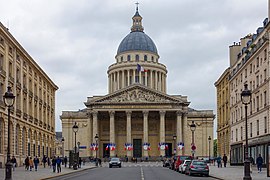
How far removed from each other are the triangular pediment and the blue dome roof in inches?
1418

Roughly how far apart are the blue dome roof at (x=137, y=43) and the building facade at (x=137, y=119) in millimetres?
1724

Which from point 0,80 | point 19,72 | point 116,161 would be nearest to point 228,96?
point 116,161

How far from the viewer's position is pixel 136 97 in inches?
4968

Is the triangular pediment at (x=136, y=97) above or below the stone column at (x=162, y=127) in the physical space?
above

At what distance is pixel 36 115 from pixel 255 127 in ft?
113

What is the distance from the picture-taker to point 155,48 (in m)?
166

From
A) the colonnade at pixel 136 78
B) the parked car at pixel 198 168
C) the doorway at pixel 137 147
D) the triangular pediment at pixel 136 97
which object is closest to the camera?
the parked car at pixel 198 168

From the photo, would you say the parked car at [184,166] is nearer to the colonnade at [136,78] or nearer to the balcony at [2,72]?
the balcony at [2,72]

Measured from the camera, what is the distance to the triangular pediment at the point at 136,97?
412ft

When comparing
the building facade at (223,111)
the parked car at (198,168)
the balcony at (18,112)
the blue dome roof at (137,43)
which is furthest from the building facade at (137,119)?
the parked car at (198,168)

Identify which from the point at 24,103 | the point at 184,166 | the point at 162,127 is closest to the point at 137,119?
the point at 162,127

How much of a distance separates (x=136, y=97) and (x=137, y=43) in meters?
38.6

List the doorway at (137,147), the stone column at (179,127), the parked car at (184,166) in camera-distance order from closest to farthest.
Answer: the parked car at (184,166) → the stone column at (179,127) → the doorway at (137,147)

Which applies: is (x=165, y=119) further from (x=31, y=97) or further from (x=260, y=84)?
(x=260, y=84)
